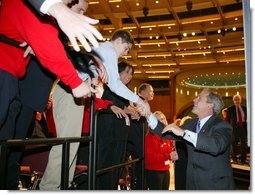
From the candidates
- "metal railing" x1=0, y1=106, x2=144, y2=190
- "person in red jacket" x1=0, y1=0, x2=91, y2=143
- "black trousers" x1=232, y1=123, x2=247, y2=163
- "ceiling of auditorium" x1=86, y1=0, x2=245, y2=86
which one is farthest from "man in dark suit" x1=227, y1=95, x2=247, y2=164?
"ceiling of auditorium" x1=86, y1=0, x2=245, y2=86

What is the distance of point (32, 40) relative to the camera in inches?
41.6

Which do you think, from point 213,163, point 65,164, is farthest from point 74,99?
point 213,163

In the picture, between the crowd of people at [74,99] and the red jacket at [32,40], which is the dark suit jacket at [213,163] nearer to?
the crowd of people at [74,99]

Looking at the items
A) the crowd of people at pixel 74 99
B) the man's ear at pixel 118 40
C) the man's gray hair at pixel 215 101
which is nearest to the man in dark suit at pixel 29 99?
the crowd of people at pixel 74 99

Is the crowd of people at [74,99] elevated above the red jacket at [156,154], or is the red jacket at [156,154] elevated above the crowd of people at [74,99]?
the crowd of people at [74,99]

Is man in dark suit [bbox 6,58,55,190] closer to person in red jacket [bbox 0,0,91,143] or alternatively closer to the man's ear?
person in red jacket [bbox 0,0,91,143]

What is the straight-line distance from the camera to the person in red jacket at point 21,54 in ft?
3.51

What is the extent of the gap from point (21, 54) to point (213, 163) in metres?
1.65

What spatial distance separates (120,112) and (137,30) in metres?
11.1

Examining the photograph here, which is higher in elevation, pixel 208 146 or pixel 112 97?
pixel 112 97

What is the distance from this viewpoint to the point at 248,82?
71.7 inches

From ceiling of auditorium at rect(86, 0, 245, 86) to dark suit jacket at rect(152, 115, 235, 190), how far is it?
7.95 m

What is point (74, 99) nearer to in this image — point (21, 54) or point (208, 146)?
point (21, 54)

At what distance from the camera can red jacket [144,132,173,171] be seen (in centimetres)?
352
